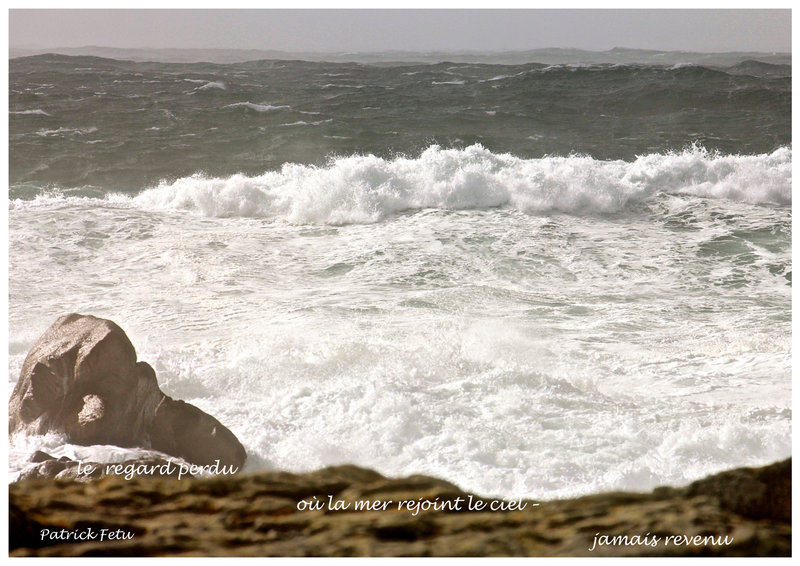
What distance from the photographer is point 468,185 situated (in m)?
7.46

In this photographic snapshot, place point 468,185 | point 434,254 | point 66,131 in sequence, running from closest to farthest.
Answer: point 434,254 < point 66,131 < point 468,185

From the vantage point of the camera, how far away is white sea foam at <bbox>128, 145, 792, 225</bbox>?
694 cm

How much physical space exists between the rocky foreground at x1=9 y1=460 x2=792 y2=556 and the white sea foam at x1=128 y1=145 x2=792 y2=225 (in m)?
4.63

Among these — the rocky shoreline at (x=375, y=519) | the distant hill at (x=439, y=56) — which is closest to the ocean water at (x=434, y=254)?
A: the distant hill at (x=439, y=56)

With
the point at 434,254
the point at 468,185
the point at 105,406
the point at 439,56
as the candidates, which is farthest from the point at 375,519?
the point at 468,185

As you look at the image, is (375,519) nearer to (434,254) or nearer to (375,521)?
(375,521)

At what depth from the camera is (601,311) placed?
5.38 m

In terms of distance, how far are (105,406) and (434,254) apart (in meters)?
3.00

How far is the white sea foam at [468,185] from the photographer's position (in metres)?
6.94

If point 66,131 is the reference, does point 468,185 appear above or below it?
below

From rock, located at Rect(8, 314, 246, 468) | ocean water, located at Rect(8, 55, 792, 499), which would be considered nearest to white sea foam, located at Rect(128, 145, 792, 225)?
ocean water, located at Rect(8, 55, 792, 499)

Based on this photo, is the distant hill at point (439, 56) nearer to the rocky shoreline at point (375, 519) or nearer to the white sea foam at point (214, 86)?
the white sea foam at point (214, 86)

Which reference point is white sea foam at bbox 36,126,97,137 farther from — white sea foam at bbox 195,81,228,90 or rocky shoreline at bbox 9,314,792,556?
rocky shoreline at bbox 9,314,792,556

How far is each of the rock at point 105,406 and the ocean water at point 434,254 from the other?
0.11 meters
